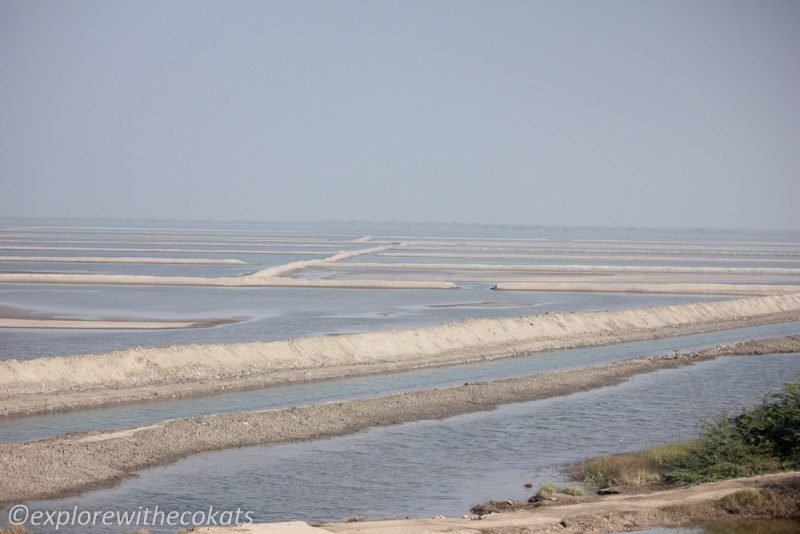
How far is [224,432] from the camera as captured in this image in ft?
64.2

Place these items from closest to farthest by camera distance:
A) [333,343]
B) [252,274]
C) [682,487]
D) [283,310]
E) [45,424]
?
[682,487], [45,424], [333,343], [283,310], [252,274]

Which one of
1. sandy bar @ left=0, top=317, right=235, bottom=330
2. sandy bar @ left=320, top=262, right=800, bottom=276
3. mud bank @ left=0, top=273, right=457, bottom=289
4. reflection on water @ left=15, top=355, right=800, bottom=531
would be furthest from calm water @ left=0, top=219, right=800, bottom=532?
sandy bar @ left=320, top=262, right=800, bottom=276

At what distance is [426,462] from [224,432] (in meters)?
4.06

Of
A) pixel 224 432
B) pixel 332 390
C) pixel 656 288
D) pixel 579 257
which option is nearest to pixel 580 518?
pixel 224 432

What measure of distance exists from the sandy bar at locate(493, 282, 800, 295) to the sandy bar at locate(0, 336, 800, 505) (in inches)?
1126

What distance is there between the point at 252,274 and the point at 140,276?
7.71m

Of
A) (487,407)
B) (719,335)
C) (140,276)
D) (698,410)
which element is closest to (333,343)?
(487,407)

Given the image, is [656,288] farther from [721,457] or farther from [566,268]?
[721,457]

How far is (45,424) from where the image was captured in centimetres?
2019

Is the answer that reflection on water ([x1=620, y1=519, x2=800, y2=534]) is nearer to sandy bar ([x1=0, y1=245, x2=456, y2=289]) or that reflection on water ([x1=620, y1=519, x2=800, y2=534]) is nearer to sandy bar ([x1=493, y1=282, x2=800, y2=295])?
sandy bar ([x1=493, y1=282, x2=800, y2=295])

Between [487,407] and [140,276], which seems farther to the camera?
[140,276]

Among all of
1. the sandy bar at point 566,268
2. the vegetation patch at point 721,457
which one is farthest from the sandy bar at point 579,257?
the vegetation patch at point 721,457

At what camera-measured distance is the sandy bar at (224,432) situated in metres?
16.0

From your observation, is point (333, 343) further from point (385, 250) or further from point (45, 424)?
point (385, 250)
